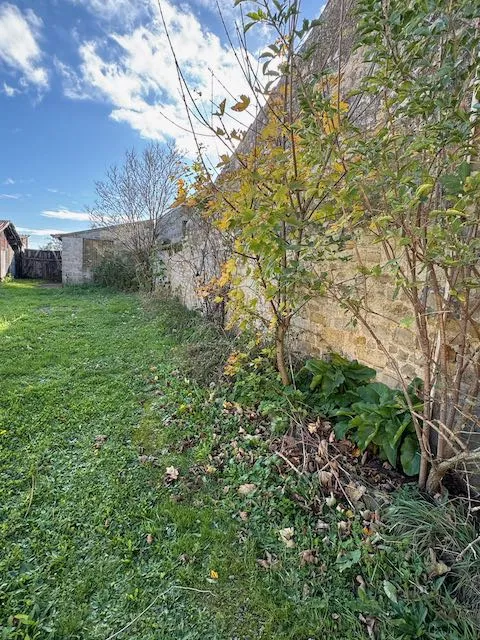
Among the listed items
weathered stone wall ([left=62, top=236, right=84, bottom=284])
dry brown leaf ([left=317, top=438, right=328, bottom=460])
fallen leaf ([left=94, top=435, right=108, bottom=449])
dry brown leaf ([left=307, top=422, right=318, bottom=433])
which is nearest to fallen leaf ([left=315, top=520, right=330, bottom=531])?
dry brown leaf ([left=317, top=438, right=328, bottom=460])

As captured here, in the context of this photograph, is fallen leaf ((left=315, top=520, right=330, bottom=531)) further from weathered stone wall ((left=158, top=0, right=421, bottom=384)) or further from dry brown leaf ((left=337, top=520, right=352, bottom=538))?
weathered stone wall ((left=158, top=0, right=421, bottom=384))

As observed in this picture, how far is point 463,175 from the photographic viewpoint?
151cm

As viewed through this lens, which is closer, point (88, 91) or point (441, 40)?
point (441, 40)

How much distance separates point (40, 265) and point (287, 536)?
24.1 meters

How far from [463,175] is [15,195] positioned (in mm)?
22952

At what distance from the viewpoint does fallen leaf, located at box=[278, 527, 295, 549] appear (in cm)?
215

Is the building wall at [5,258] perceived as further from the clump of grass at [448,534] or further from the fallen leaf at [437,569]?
the fallen leaf at [437,569]

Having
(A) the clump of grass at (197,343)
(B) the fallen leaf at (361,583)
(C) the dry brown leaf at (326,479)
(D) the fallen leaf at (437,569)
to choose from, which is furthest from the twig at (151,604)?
(A) the clump of grass at (197,343)

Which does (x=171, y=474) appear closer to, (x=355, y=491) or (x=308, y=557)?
(x=308, y=557)

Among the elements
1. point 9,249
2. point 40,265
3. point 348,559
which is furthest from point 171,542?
point 40,265

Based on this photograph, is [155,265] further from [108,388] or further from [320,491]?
[320,491]

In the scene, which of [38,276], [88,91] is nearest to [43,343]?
[88,91]

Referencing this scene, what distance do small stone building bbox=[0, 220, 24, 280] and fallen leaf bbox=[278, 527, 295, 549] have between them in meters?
21.2

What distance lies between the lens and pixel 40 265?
69.9 ft
